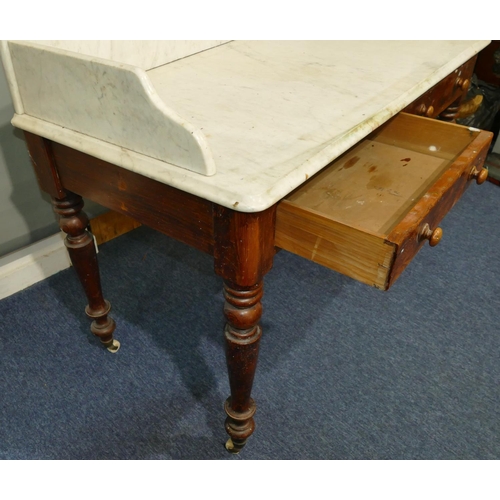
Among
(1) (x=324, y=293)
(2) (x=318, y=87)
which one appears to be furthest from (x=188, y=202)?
(1) (x=324, y=293)

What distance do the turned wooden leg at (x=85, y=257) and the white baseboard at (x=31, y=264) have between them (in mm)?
333

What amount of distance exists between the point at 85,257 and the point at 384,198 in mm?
619

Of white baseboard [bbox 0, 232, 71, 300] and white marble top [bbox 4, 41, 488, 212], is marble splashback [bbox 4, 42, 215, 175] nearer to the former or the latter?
white marble top [bbox 4, 41, 488, 212]

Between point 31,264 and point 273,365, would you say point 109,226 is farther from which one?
point 273,365

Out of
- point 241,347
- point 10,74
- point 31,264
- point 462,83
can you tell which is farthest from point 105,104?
point 462,83

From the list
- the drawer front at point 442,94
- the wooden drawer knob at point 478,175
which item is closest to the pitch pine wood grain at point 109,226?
the drawer front at point 442,94

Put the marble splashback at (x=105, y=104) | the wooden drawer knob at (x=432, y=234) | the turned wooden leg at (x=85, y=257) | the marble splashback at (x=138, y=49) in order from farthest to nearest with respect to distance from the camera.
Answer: the turned wooden leg at (x=85, y=257)
the marble splashback at (x=138, y=49)
the wooden drawer knob at (x=432, y=234)
the marble splashback at (x=105, y=104)

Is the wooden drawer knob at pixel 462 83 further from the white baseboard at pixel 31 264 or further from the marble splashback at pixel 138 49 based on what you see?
the white baseboard at pixel 31 264

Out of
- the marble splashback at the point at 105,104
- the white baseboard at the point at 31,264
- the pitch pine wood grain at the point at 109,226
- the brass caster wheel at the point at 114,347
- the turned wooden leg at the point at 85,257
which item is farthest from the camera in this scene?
the pitch pine wood grain at the point at 109,226

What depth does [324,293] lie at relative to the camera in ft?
4.67

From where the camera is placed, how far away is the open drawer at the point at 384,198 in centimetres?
70

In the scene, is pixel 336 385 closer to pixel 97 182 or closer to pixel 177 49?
pixel 97 182

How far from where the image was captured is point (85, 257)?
41.6 inches

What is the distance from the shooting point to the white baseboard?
1.34m
